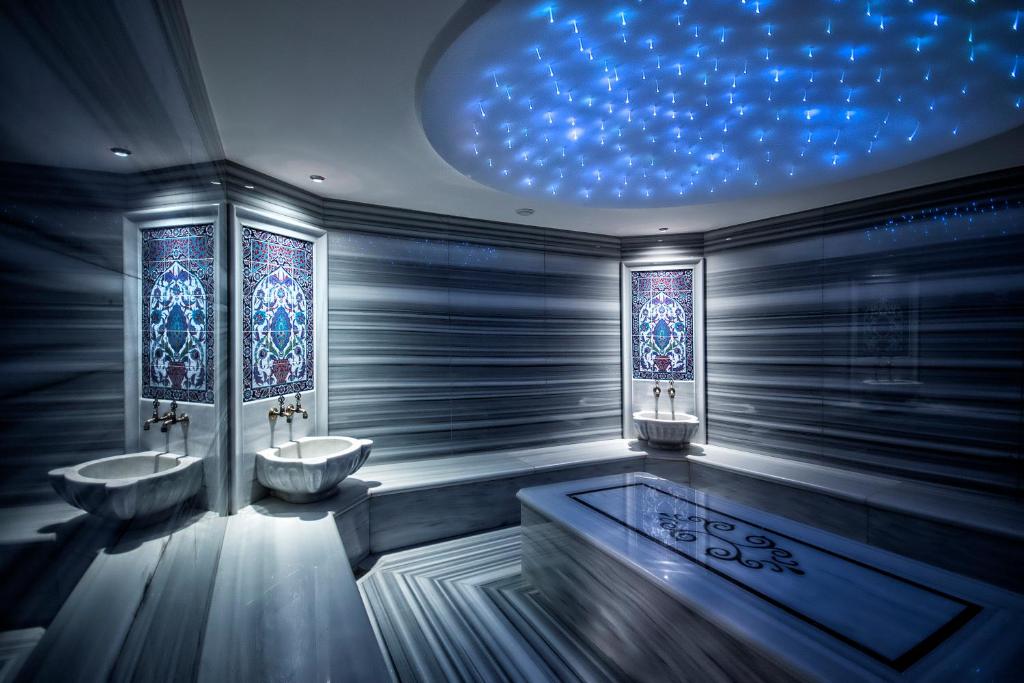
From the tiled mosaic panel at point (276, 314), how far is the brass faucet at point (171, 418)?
1797 millimetres

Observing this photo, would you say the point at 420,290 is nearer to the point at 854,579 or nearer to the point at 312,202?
the point at 312,202

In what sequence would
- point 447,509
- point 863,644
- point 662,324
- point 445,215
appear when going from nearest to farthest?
1. point 863,644
2. point 447,509
3. point 445,215
4. point 662,324

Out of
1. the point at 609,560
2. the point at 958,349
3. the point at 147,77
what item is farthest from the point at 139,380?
the point at 958,349

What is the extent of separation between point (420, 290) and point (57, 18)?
125 inches

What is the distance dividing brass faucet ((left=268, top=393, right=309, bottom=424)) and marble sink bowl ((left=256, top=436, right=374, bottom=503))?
184 mm

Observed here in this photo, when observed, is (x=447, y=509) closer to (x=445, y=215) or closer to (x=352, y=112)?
(x=445, y=215)

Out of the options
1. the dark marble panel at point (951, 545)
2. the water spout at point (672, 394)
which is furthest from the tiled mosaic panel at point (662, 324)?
the dark marble panel at point (951, 545)

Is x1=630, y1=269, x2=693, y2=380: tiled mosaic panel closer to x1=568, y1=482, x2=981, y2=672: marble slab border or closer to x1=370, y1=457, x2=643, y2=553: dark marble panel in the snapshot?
x1=370, y1=457, x2=643, y2=553: dark marble panel

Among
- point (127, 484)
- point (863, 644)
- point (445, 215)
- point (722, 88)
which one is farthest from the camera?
point (445, 215)

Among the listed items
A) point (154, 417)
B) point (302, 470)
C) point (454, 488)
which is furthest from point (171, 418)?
point (454, 488)

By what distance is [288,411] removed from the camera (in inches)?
119

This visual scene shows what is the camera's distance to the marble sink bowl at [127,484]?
63 centimetres

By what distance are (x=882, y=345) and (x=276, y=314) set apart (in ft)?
14.0

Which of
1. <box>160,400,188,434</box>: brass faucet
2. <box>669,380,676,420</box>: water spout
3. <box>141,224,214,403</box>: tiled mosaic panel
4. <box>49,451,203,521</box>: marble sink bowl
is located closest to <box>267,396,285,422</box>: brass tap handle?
<box>141,224,214,403</box>: tiled mosaic panel
